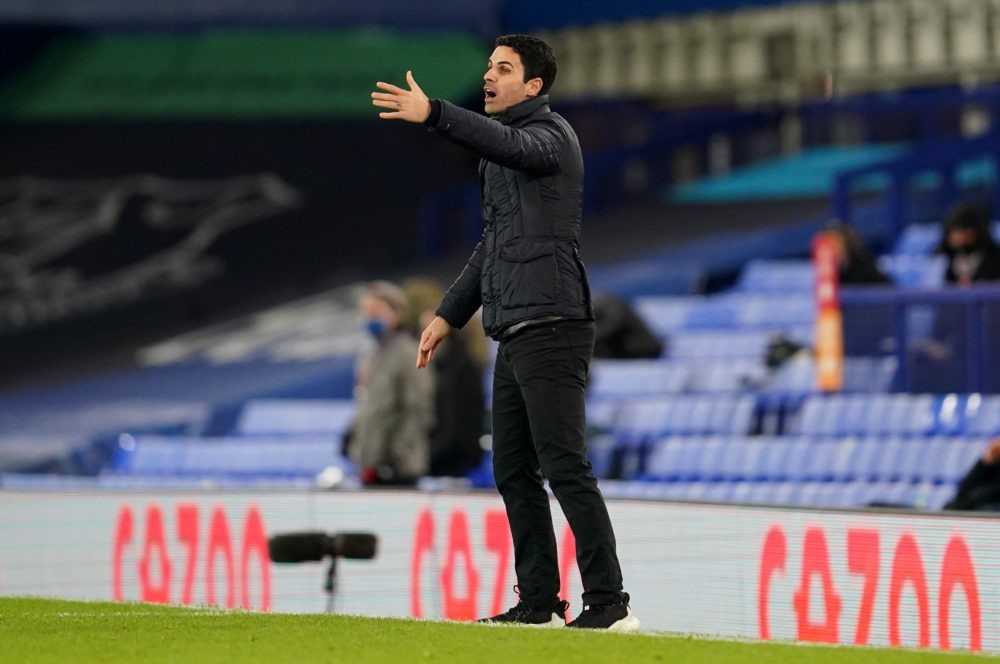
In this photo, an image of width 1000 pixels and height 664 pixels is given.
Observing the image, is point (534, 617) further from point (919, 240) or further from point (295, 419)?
point (295, 419)

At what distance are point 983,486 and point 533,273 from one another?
373 cm

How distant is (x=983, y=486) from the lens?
347 inches

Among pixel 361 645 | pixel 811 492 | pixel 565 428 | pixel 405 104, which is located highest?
pixel 405 104

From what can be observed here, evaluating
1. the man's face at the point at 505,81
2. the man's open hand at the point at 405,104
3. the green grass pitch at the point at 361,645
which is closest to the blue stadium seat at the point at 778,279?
the man's face at the point at 505,81

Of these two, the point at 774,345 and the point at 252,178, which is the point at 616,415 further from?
the point at 252,178

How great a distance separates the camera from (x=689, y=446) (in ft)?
38.3

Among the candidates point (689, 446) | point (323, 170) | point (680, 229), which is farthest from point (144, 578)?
point (323, 170)

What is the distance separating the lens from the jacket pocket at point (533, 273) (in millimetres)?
5758

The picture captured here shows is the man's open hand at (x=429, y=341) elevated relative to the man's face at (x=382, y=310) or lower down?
lower down

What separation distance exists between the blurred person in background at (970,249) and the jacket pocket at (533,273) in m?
5.68

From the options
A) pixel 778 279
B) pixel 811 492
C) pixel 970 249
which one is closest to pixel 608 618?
pixel 811 492

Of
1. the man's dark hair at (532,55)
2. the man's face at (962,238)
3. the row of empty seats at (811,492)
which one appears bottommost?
the row of empty seats at (811,492)

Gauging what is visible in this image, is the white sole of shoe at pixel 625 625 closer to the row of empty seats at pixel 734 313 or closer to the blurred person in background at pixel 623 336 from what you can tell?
the blurred person in background at pixel 623 336

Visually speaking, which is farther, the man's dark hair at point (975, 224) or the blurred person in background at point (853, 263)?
the blurred person in background at point (853, 263)
